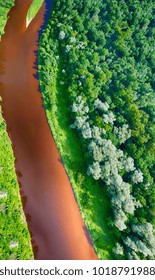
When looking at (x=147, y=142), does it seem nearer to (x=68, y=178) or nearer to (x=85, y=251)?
(x=68, y=178)

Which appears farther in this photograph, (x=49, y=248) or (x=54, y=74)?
(x=54, y=74)

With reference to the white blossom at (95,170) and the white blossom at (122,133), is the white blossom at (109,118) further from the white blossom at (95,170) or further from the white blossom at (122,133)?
the white blossom at (95,170)

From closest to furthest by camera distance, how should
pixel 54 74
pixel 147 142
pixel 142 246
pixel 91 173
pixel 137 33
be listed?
pixel 142 246 → pixel 91 173 → pixel 147 142 → pixel 54 74 → pixel 137 33

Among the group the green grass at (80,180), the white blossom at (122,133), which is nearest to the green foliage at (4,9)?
the green grass at (80,180)

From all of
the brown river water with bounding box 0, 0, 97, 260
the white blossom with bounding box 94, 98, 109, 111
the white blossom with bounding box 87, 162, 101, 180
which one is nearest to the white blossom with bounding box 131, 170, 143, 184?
the white blossom with bounding box 87, 162, 101, 180

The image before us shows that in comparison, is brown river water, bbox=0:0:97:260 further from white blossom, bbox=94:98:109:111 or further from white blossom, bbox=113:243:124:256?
white blossom, bbox=94:98:109:111

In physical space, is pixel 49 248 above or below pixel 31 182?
below

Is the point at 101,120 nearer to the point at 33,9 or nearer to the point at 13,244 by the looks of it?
the point at 13,244

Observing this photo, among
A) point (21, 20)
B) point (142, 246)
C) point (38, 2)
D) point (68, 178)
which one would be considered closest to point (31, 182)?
point (68, 178)
